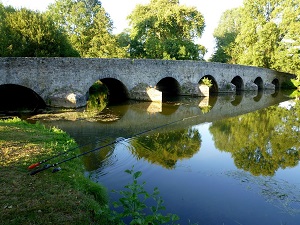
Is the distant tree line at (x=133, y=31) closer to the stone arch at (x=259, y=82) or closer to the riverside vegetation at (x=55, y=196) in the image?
the stone arch at (x=259, y=82)

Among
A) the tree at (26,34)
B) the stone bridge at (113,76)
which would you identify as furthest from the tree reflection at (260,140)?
the tree at (26,34)

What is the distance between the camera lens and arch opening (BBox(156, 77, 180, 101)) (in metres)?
26.5

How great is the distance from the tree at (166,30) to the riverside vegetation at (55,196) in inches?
1067

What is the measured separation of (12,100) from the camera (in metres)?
19.8

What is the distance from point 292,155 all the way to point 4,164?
30.6 ft

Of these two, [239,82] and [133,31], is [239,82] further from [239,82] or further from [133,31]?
[133,31]

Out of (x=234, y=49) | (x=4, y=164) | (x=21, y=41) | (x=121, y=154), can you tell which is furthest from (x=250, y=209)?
(x=234, y=49)

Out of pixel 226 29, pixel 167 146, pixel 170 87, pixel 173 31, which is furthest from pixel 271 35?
pixel 167 146

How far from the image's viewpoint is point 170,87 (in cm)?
2816

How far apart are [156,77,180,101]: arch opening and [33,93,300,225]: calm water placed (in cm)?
1020

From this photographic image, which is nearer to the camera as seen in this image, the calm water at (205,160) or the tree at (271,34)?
the calm water at (205,160)

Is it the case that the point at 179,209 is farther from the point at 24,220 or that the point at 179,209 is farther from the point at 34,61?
the point at 34,61

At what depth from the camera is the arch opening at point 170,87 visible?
2650cm

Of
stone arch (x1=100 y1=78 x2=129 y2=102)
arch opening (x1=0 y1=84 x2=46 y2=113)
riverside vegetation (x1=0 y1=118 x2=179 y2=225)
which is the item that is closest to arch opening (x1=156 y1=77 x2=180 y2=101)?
stone arch (x1=100 y1=78 x2=129 y2=102)
